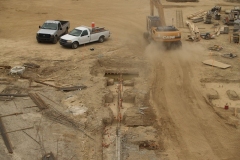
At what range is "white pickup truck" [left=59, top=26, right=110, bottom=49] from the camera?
2567cm

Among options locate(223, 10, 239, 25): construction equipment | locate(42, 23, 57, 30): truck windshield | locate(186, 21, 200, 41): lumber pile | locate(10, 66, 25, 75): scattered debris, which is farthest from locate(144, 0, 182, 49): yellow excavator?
locate(10, 66, 25, 75): scattered debris

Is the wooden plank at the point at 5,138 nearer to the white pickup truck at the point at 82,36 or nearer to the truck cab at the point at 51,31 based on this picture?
the white pickup truck at the point at 82,36

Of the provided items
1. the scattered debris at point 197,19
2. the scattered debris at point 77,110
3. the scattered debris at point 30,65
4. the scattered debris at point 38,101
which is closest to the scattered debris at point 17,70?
the scattered debris at point 30,65

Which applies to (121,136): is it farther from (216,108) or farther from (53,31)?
(53,31)

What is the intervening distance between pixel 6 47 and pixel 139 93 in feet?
42.1

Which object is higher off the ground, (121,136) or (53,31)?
(53,31)

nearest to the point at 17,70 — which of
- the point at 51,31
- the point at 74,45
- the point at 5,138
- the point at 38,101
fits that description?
the point at 38,101

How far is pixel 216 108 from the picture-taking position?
17.5m

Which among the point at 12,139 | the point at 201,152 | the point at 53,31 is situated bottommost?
the point at 201,152

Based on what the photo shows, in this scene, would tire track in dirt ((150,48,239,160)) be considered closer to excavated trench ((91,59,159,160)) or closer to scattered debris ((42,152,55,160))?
excavated trench ((91,59,159,160))

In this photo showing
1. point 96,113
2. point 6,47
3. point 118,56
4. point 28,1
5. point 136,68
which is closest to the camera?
point 96,113

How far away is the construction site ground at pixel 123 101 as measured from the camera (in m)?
13.8

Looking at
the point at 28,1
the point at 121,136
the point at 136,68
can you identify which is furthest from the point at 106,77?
the point at 28,1

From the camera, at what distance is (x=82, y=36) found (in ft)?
86.3
